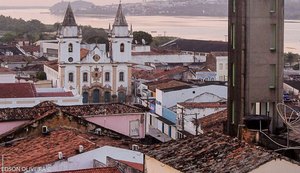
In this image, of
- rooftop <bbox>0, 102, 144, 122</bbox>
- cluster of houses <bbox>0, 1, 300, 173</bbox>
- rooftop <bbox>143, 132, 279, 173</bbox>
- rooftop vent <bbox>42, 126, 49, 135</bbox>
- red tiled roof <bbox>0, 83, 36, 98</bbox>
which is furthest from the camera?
red tiled roof <bbox>0, 83, 36, 98</bbox>

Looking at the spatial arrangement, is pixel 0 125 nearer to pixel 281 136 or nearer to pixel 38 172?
pixel 38 172

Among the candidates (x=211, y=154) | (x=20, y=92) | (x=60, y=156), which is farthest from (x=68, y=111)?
(x=211, y=154)

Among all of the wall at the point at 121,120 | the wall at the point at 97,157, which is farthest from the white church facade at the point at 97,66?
the wall at the point at 97,157

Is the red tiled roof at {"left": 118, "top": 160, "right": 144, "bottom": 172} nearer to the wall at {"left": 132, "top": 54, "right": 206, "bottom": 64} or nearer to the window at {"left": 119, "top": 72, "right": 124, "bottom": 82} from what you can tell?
the window at {"left": 119, "top": 72, "right": 124, "bottom": 82}

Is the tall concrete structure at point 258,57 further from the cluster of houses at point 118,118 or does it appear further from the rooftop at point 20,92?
the rooftop at point 20,92

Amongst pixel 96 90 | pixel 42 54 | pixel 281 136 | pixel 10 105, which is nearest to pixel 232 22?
pixel 281 136

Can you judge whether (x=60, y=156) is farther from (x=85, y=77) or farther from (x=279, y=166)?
(x=85, y=77)

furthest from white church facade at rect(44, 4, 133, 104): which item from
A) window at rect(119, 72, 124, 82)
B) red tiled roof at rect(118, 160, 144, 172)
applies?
red tiled roof at rect(118, 160, 144, 172)
